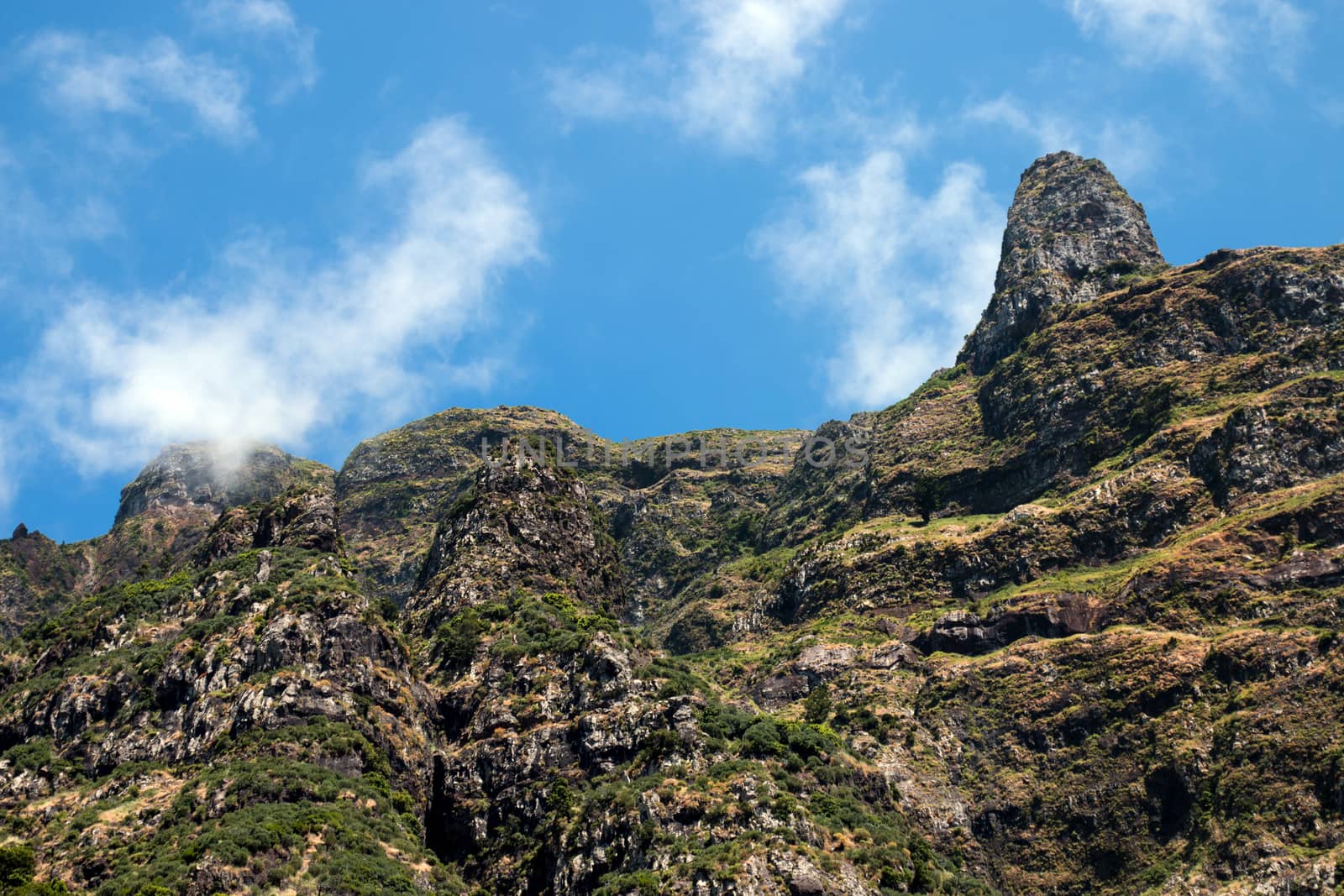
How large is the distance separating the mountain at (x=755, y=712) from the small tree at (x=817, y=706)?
2.30 ft

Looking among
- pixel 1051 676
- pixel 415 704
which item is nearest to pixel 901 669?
pixel 1051 676

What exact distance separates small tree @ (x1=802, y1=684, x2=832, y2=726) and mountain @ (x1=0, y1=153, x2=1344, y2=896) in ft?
2.30

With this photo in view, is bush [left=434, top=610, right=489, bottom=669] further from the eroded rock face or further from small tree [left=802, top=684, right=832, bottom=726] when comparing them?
small tree [left=802, top=684, right=832, bottom=726]

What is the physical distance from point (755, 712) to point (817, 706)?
9807 mm

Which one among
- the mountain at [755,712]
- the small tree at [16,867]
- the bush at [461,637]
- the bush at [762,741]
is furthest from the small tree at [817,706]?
the small tree at [16,867]

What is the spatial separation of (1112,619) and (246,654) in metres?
117

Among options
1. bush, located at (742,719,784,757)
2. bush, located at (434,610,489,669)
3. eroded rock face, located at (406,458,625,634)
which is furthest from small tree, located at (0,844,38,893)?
bush, located at (742,719,784,757)

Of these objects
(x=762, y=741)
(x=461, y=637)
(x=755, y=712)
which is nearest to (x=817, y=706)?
(x=755, y=712)

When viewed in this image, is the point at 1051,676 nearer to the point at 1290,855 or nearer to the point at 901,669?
the point at 901,669

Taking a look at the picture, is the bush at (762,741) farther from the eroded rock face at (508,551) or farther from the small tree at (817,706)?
the eroded rock face at (508,551)

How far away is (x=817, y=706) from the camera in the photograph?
158m

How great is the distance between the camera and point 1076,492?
18600 cm

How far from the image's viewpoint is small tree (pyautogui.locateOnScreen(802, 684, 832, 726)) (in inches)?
6147

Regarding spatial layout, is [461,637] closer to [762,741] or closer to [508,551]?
[508,551]
